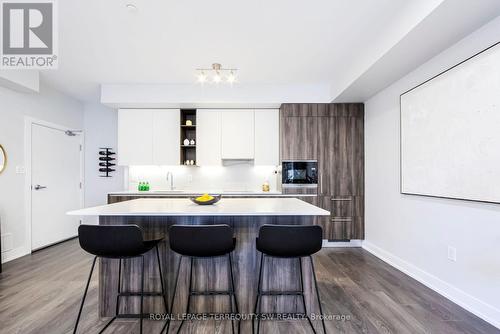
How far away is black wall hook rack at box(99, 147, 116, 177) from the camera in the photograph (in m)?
4.64

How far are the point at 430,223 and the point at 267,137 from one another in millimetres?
2606

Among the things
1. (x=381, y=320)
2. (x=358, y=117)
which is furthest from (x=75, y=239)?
(x=358, y=117)

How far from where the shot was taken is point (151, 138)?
421 cm

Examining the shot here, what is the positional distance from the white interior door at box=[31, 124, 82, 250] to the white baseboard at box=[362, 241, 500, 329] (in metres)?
5.28

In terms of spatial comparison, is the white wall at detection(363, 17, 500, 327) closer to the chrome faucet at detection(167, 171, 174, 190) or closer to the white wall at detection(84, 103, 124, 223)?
the chrome faucet at detection(167, 171, 174, 190)

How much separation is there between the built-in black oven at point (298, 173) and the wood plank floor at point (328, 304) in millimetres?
1271

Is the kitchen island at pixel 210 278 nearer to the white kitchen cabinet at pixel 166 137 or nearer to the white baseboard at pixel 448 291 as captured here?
the white baseboard at pixel 448 291

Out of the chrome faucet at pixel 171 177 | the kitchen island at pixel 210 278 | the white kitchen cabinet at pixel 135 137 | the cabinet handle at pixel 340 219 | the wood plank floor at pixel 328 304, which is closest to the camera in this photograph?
the wood plank floor at pixel 328 304

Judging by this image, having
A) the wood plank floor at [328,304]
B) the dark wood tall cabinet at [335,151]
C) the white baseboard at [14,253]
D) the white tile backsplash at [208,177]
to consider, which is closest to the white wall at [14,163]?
the white baseboard at [14,253]

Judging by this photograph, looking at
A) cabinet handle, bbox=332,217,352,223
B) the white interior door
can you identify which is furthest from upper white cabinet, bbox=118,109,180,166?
cabinet handle, bbox=332,217,352,223

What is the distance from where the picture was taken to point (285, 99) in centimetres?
395

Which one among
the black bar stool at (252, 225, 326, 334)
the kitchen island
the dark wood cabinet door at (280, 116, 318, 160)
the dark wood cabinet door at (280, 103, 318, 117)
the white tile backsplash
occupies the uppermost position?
the dark wood cabinet door at (280, 103, 318, 117)

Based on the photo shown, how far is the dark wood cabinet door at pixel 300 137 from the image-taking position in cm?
396

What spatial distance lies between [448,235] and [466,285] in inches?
17.3
